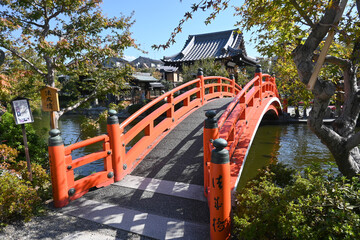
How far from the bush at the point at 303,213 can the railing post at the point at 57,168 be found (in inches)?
105

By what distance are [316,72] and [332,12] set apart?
3.95 ft

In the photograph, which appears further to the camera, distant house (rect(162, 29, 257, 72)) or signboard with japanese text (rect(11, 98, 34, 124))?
distant house (rect(162, 29, 257, 72))

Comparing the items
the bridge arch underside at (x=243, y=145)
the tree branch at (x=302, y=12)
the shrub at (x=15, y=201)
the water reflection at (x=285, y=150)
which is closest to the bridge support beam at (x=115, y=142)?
the shrub at (x=15, y=201)

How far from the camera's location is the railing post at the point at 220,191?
2.54 meters

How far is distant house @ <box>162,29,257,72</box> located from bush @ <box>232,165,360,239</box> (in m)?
20.6

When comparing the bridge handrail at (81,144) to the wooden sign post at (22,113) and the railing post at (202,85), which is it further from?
the railing post at (202,85)

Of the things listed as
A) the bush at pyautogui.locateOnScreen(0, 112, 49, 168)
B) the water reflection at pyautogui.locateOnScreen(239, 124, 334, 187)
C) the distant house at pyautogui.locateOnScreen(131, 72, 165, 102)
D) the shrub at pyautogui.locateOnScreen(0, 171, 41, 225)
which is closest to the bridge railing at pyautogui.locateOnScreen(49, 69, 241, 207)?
the shrub at pyautogui.locateOnScreen(0, 171, 41, 225)

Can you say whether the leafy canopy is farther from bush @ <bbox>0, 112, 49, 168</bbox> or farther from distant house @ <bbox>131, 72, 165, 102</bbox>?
distant house @ <bbox>131, 72, 165, 102</bbox>

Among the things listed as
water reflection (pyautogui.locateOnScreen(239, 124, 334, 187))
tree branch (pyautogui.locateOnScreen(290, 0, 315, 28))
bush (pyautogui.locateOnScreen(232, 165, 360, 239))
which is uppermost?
tree branch (pyautogui.locateOnScreen(290, 0, 315, 28))

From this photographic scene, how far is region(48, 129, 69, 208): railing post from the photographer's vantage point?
3582mm

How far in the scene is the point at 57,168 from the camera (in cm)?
360

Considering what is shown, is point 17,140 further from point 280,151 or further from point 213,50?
point 213,50

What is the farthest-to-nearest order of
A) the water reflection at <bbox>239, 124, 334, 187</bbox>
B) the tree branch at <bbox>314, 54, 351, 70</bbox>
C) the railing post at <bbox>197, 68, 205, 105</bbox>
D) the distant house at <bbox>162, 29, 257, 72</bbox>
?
the distant house at <bbox>162, 29, 257, 72</bbox>, the water reflection at <bbox>239, 124, 334, 187</bbox>, the railing post at <bbox>197, 68, 205, 105</bbox>, the tree branch at <bbox>314, 54, 351, 70</bbox>

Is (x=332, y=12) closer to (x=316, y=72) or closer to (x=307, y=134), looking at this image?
(x=316, y=72)
